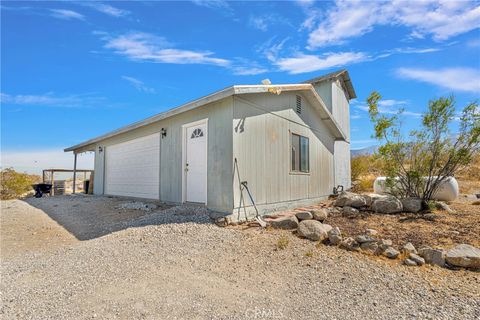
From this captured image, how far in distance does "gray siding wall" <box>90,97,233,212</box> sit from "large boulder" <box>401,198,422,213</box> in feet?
16.2

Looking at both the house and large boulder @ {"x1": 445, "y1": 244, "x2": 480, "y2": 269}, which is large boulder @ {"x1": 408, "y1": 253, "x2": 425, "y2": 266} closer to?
large boulder @ {"x1": 445, "y1": 244, "x2": 480, "y2": 269}

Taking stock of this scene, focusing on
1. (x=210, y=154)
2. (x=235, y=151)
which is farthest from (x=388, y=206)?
(x=210, y=154)

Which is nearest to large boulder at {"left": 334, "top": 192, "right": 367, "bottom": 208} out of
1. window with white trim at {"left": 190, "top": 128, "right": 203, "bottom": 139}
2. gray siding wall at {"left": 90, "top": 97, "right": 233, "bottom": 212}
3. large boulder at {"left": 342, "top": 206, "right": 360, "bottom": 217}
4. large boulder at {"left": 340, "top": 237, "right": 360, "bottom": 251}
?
large boulder at {"left": 342, "top": 206, "right": 360, "bottom": 217}

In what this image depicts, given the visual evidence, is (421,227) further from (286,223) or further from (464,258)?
(286,223)

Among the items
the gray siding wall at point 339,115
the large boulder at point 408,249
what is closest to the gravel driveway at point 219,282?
the large boulder at point 408,249

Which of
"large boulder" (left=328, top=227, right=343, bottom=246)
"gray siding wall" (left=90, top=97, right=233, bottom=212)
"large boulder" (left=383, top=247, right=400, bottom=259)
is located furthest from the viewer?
"gray siding wall" (left=90, top=97, right=233, bottom=212)

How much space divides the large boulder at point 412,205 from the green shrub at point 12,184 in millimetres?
16639

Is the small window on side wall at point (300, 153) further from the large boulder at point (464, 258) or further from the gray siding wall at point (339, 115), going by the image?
the large boulder at point (464, 258)

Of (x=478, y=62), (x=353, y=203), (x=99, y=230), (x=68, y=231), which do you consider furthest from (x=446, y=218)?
(x=68, y=231)

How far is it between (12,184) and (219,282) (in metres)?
14.6

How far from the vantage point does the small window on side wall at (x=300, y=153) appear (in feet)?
25.8

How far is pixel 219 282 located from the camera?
3049mm

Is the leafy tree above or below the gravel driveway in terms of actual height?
above

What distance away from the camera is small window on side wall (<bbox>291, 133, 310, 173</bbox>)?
7871 millimetres
